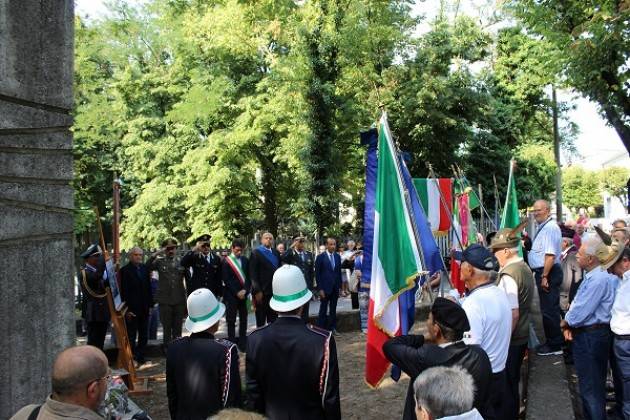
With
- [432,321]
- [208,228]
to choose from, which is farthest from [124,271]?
[208,228]

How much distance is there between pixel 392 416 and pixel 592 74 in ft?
37.7

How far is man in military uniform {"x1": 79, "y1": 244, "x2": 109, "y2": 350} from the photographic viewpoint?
8.36 metres

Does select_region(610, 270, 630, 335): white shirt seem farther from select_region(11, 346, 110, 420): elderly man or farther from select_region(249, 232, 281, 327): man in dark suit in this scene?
select_region(249, 232, 281, 327): man in dark suit

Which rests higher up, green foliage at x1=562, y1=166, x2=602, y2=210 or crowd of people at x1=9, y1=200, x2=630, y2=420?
green foliage at x1=562, y1=166, x2=602, y2=210

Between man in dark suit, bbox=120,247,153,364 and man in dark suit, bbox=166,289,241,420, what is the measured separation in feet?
18.7

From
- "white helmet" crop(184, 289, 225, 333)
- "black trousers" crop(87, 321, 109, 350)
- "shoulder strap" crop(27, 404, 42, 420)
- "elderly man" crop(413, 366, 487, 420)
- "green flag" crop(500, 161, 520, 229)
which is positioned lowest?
"black trousers" crop(87, 321, 109, 350)

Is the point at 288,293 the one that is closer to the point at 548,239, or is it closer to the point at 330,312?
the point at 548,239

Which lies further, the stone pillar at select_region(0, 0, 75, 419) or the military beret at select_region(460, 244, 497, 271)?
the military beret at select_region(460, 244, 497, 271)

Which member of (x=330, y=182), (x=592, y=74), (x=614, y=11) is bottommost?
(x=330, y=182)

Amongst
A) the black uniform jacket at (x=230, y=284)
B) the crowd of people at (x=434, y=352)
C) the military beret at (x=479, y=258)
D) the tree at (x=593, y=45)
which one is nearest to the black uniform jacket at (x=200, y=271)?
the black uniform jacket at (x=230, y=284)

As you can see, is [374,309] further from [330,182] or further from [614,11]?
[330,182]

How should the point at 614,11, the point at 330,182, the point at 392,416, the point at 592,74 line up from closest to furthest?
the point at 392,416 < the point at 614,11 < the point at 592,74 < the point at 330,182

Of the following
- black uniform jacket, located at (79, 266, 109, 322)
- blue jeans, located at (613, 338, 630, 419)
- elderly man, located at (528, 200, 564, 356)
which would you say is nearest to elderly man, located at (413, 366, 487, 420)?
blue jeans, located at (613, 338, 630, 419)

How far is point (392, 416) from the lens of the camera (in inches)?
272
